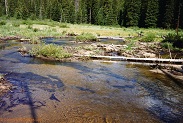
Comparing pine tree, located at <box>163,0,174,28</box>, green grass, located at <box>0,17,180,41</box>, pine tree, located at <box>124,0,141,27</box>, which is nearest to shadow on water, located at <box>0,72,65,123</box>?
green grass, located at <box>0,17,180,41</box>

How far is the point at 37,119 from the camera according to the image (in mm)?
8141

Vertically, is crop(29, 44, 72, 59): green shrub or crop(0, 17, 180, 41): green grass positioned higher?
crop(0, 17, 180, 41): green grass

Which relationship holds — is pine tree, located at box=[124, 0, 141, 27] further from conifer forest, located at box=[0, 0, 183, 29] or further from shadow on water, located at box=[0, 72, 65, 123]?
shadow on water, located at box=[0, 72, 65, 123]

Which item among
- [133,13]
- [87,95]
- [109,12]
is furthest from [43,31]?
[109,12]

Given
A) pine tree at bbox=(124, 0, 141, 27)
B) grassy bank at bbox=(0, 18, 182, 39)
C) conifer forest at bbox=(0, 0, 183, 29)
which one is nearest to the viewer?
grassy bank at bbox=(0, 18, 182, 39)

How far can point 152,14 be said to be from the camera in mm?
56812

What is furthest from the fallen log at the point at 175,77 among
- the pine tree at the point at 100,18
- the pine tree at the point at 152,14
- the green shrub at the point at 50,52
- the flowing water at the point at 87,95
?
the pine tree at the point at 100,18

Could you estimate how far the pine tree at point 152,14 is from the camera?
2217 inches

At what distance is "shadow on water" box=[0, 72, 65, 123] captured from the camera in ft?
29.9

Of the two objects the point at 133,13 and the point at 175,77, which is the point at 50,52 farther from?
the point at 133,13

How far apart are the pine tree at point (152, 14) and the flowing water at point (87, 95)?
41624mm

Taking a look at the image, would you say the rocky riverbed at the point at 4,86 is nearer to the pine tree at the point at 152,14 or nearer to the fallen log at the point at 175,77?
the fallen log at the point at 175,77

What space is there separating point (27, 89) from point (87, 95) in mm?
2600

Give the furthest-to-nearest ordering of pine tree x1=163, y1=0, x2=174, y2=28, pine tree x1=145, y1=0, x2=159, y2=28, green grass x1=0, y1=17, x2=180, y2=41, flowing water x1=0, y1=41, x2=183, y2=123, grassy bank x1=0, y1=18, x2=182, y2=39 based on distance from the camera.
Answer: pine tree x1=145, y1=0, x2=159, y2=28
pine tree x1=163, y1=0, x2=174, y2=28
grassy bank x1=0, y1=18, x2=182, y2=39
green grass x1=0, y1=17, x2=180, y2=41
flowing water x1=0, y1=41, x2=183, y2=123
